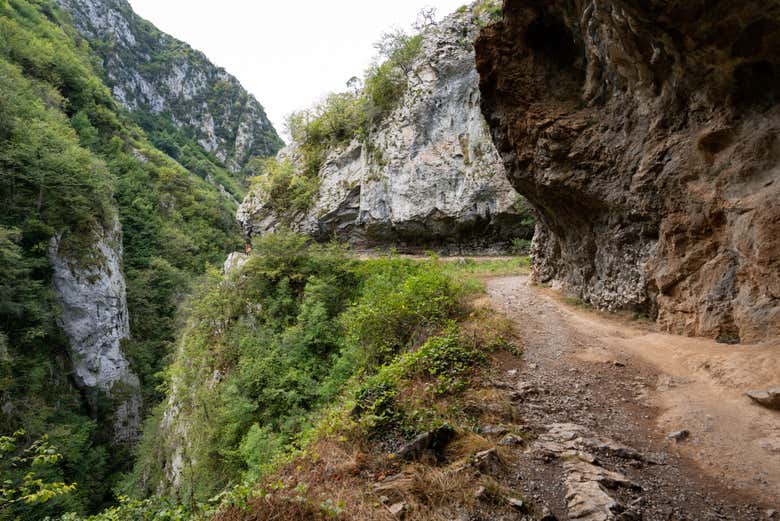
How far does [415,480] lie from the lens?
2.70 metres

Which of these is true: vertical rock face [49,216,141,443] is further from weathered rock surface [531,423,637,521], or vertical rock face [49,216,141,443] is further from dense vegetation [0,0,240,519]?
weathered rock surface [531,423,637,521]

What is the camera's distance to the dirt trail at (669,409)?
252 centimetres

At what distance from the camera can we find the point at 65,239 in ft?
77.8

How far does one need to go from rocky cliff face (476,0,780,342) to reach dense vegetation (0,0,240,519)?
12022 millimetres

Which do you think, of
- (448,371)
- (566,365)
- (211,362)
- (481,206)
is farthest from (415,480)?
(481,206)

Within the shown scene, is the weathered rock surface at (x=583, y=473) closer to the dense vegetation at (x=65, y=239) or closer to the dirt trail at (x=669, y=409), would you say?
the dirt trail at (x=669, y=409)

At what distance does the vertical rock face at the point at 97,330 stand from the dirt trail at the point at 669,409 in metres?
28.1

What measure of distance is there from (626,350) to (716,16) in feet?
15.7

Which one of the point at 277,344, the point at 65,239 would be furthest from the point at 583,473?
the point at 65,239

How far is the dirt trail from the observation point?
2.52 m

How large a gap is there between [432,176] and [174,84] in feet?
343

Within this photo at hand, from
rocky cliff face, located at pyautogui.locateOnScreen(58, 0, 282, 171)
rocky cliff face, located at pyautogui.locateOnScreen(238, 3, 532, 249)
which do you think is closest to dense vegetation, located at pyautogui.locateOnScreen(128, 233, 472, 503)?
rocky cliff face, located at pyautogui.locateOnScreen(238, 3, 532, 249)

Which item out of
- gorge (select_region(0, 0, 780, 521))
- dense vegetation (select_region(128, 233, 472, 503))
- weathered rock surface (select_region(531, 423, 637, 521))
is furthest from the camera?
dense vegetation (select_region(128, 233, 472, 503))

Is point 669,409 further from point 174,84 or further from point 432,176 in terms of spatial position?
point 174,84
